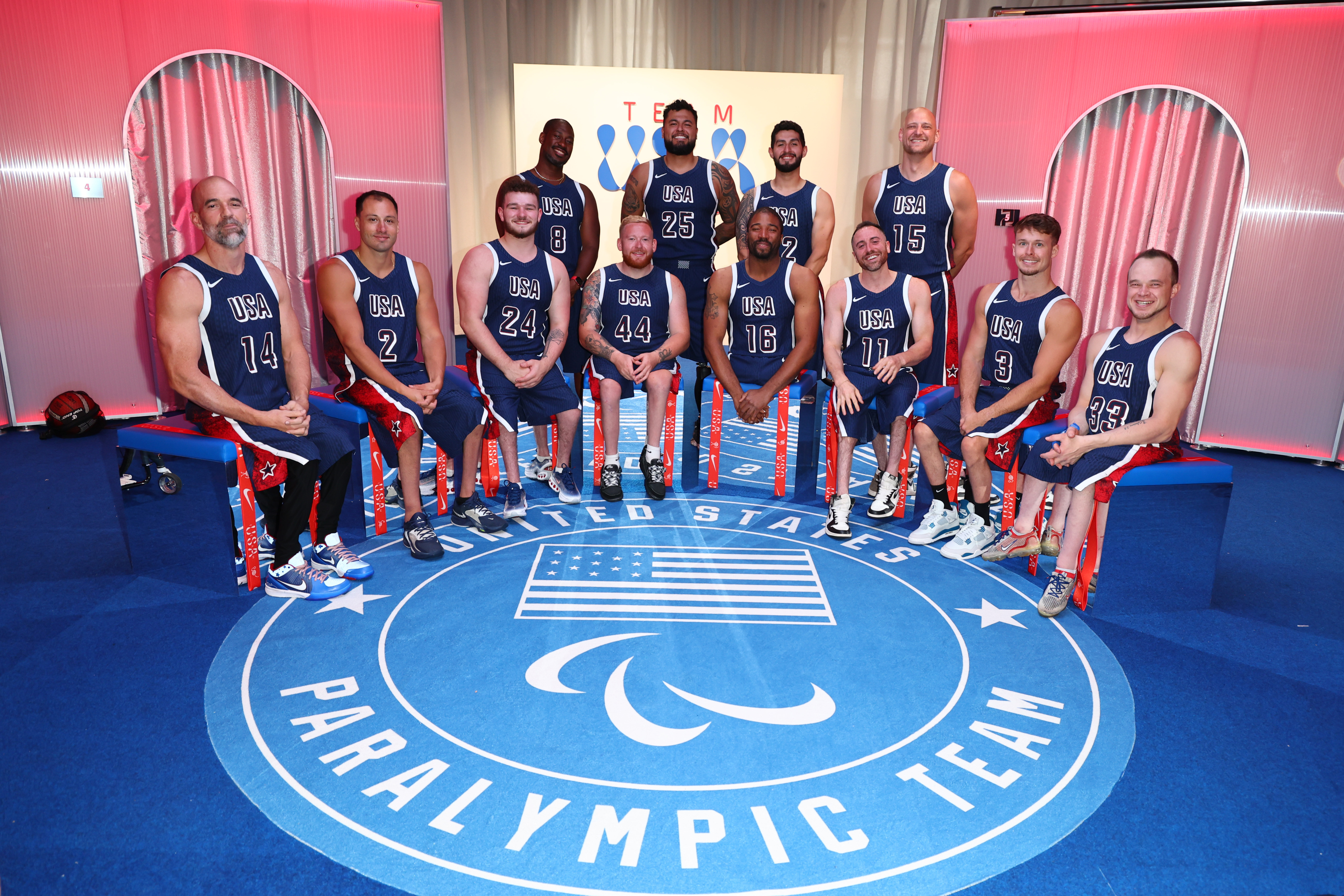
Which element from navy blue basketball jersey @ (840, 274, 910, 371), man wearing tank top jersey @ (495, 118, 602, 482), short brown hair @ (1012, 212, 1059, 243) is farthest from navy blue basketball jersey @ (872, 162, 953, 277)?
man wearing tank top jersey @ (495, 118, 602, 482)

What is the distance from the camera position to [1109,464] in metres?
2.90

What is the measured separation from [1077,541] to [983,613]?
0.45 m

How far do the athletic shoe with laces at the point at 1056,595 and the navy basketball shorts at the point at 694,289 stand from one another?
201cm

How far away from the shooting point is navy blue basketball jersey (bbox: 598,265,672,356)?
394 centimetres

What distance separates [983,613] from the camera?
2.89 m

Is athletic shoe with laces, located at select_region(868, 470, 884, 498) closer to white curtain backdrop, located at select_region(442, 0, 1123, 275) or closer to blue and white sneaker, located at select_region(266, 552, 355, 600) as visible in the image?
blue and white sneaker, located at select_region(266, 552, 355, 600)

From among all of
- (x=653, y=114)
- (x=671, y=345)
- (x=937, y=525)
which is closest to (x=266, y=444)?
(x=671, y=345)

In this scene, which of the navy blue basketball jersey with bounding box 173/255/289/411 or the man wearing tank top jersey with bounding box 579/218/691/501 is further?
the man wearing tank top jersey with bounding box 579/218/691/501

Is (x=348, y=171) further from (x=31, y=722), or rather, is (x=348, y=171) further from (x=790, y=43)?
(x=31, y=722)

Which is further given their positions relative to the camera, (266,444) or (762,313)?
(762,313)

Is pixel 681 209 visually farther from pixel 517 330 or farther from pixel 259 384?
pixel 259 384

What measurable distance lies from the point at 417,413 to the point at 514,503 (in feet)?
1.91

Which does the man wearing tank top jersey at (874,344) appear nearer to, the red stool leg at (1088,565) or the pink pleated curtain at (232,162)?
the red stool leg at (1088,565)

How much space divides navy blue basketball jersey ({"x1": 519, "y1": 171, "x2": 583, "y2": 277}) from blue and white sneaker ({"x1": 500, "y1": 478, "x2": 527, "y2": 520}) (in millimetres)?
1212
